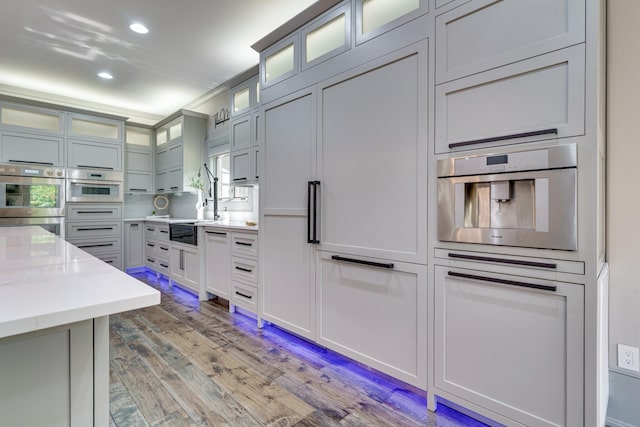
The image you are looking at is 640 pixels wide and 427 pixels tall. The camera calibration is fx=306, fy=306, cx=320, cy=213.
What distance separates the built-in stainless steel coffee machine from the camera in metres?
1.25

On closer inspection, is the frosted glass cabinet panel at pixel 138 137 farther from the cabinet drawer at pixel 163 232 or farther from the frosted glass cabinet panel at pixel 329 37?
the frosted glass cabinet panel at pixel 329 37

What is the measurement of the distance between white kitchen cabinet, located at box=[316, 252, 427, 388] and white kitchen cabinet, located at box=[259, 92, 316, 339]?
0.58 feet

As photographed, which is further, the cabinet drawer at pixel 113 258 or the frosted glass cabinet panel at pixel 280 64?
the cabinet drawer at pixel 113 258

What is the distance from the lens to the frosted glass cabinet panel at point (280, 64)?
8.32 ft

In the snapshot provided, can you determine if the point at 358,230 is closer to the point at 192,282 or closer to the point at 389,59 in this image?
the point at 389,59

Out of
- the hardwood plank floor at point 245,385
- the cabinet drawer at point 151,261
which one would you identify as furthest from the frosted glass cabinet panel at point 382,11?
the cabinet drawer at point 151,261

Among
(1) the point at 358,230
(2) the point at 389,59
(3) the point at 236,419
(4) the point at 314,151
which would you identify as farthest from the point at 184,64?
(3) the point at 236,419

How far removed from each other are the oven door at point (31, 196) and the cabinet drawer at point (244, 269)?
3145 mm

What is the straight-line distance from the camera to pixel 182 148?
4.67 m

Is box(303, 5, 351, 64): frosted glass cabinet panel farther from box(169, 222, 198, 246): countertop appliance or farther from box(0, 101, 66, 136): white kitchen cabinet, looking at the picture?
box(0, 101, 66, 136): white kitchen cabinet

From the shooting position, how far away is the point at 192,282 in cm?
380

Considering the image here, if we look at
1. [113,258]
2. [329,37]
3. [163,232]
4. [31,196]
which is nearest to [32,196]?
[31,196]

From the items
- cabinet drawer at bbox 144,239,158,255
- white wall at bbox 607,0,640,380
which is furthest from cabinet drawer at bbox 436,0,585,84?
cabinet drawer at bbox 144,239,158,255

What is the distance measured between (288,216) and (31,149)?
4.21 metres
